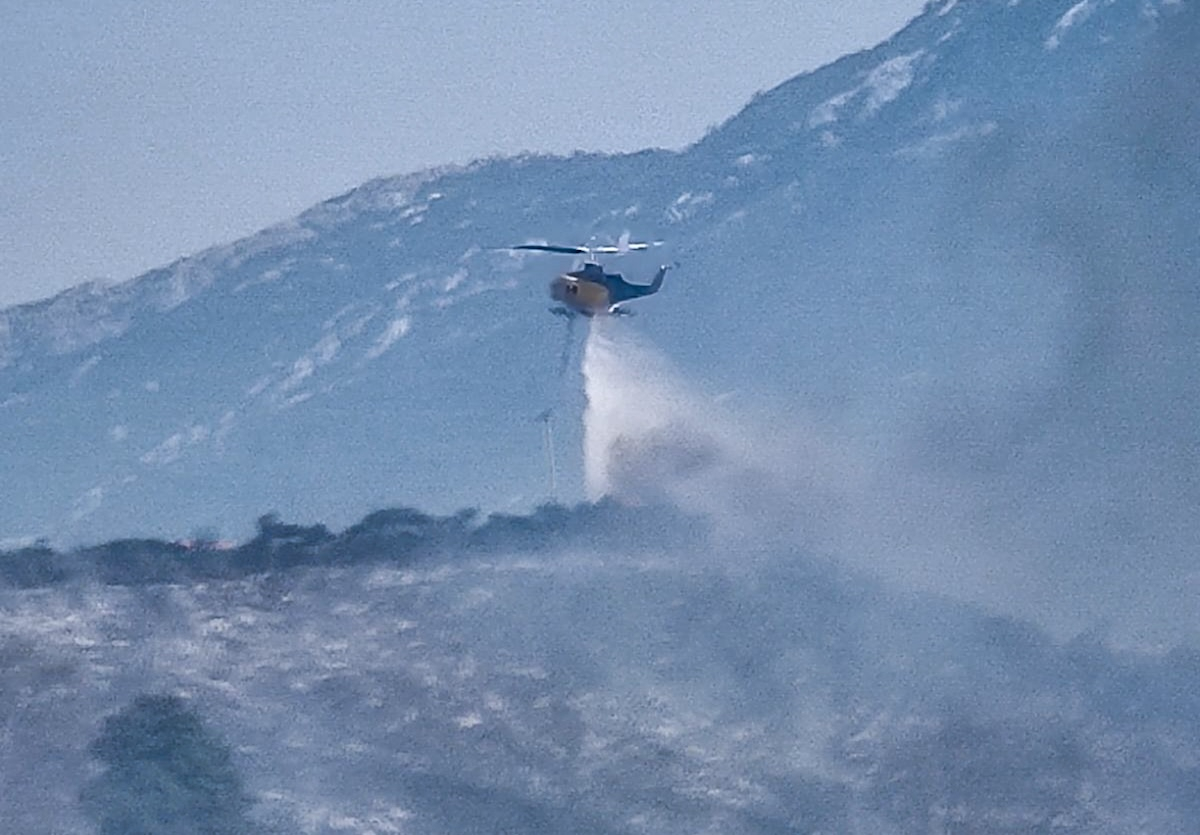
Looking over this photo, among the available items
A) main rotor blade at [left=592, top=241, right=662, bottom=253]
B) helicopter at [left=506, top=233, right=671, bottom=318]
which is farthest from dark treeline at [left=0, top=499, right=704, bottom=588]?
main rotor blade at [left=592, top=241, right=662, bottom=253]

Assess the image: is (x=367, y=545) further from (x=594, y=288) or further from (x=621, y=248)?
(x=621, y=248)

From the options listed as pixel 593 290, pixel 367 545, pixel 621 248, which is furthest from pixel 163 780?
pixel 621 248

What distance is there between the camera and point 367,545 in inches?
4343

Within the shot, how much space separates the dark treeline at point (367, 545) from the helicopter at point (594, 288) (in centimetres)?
1115

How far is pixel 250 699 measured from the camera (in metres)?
102

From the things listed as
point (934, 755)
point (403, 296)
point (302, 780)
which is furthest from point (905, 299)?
point (302, 780)

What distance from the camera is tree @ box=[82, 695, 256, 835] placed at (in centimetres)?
9244

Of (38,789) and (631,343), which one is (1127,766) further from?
(38,789)

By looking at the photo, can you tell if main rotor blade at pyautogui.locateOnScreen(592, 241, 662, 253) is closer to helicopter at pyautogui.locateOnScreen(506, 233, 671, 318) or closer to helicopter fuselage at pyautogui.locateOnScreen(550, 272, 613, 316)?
helicopter at pyautogui.locateOnScreen(506, 233, 671, 318)

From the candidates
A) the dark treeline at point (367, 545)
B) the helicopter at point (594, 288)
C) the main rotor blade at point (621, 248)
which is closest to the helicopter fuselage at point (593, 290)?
the helicopter at point (594, 288)

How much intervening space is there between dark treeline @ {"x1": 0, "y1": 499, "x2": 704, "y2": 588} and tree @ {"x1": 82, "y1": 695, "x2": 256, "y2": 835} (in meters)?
11.2

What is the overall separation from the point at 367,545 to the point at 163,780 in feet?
67.6

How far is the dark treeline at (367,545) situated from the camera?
358 ft

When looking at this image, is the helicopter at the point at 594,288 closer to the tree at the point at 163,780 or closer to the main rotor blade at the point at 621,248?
the main rotor blade at the point at 621,248
